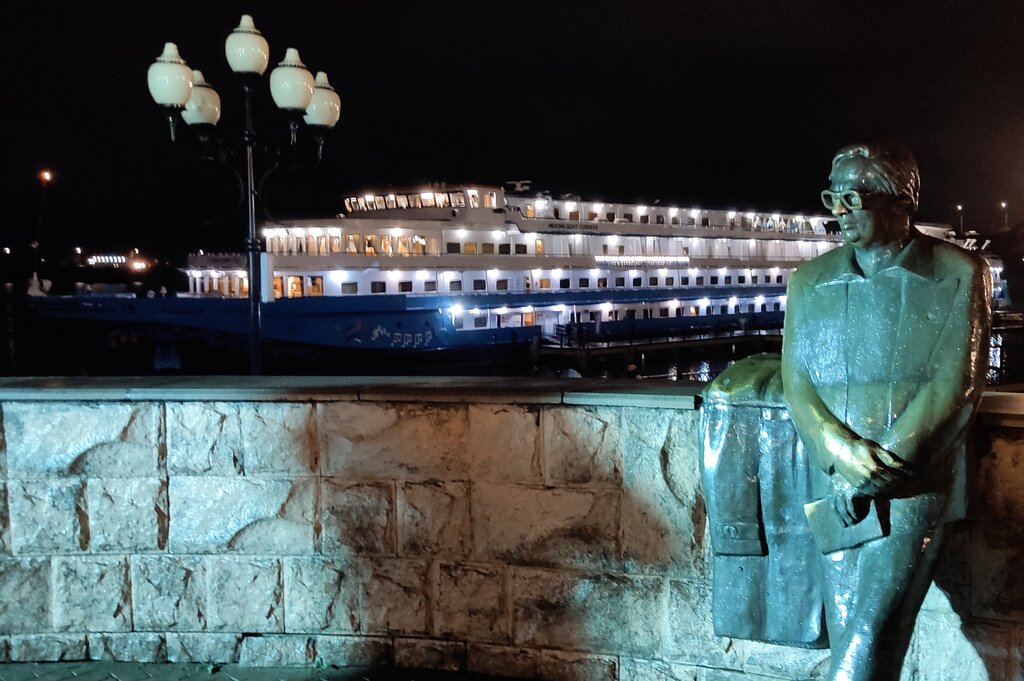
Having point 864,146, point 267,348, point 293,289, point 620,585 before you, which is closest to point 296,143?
point 620,585

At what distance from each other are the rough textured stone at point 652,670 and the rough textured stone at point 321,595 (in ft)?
3.32

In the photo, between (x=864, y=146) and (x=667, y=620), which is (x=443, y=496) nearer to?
(x=667, y=620)

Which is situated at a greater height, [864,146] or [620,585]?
[864,146]

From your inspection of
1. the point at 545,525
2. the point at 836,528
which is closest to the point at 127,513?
the point at 545,525

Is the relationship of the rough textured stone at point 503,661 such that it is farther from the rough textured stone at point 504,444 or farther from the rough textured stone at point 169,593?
the rough textured stone at point 169,593

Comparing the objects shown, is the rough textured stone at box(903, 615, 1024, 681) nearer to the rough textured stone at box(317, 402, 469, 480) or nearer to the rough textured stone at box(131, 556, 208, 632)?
the rough textured stone at box(317, 402, 469, 480)

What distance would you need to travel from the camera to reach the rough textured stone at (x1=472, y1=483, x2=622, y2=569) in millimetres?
2939

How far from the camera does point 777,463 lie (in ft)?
7.88

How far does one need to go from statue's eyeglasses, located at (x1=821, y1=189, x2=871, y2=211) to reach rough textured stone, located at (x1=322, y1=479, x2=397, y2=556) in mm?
1860

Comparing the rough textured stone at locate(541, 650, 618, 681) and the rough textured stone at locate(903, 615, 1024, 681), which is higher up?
the rough textured stone at locate(903, 615, 1024, 681)

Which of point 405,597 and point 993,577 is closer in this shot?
point 993,577

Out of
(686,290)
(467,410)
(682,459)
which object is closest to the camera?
(682,459)

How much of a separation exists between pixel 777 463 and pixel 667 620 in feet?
2.62

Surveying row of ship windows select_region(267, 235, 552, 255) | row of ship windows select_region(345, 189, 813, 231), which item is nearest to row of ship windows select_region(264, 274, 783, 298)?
row of ship windows select_region(267, 235, 552, 255)
